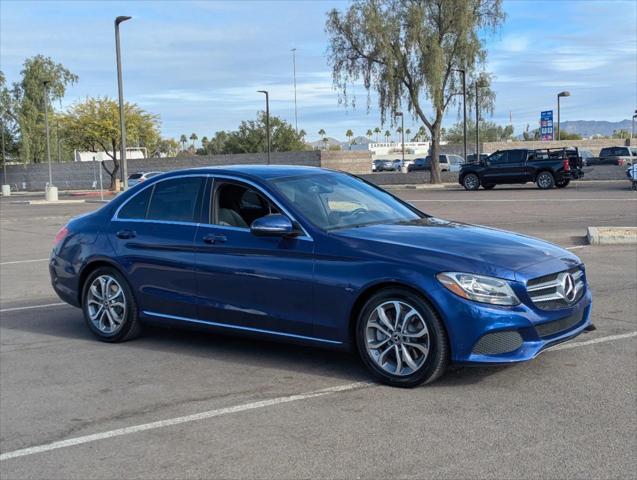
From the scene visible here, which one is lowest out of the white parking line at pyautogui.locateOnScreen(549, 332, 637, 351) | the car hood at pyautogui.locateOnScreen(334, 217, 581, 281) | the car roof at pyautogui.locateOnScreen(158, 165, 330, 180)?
the white parking line at pyautogui.locateOnScreen(549, 332, 637, 351)

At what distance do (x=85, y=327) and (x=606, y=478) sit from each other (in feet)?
18.6

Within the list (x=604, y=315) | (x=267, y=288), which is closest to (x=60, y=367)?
(x=267, y=288)

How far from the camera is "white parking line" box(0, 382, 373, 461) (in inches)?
179

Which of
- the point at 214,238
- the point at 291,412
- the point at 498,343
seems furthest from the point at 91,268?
the point at 498,343

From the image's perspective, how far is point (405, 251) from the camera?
5312 mm

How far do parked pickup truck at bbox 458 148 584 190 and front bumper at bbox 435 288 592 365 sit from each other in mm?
29547

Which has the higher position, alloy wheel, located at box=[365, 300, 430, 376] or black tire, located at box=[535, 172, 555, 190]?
black tire, located at box=[535, 172, 555, 190]

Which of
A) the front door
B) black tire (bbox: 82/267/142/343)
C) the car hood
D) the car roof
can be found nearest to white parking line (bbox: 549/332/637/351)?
the car hood

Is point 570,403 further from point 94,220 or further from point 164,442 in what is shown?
point 94,220

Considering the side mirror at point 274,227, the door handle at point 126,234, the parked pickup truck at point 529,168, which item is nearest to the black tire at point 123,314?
the door handle at point 126,234

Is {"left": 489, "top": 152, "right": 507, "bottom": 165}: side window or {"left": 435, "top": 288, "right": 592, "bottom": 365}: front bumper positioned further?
{"left": 489, "top": 152, "right": 507, "bottom": 165}: side window

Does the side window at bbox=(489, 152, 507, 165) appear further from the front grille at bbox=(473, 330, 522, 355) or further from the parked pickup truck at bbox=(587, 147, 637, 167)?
the front grille at bbox=(473, 330, 522, 355)

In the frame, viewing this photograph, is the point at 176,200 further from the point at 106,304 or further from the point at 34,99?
the point at 34,99

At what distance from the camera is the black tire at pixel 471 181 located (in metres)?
35.7
